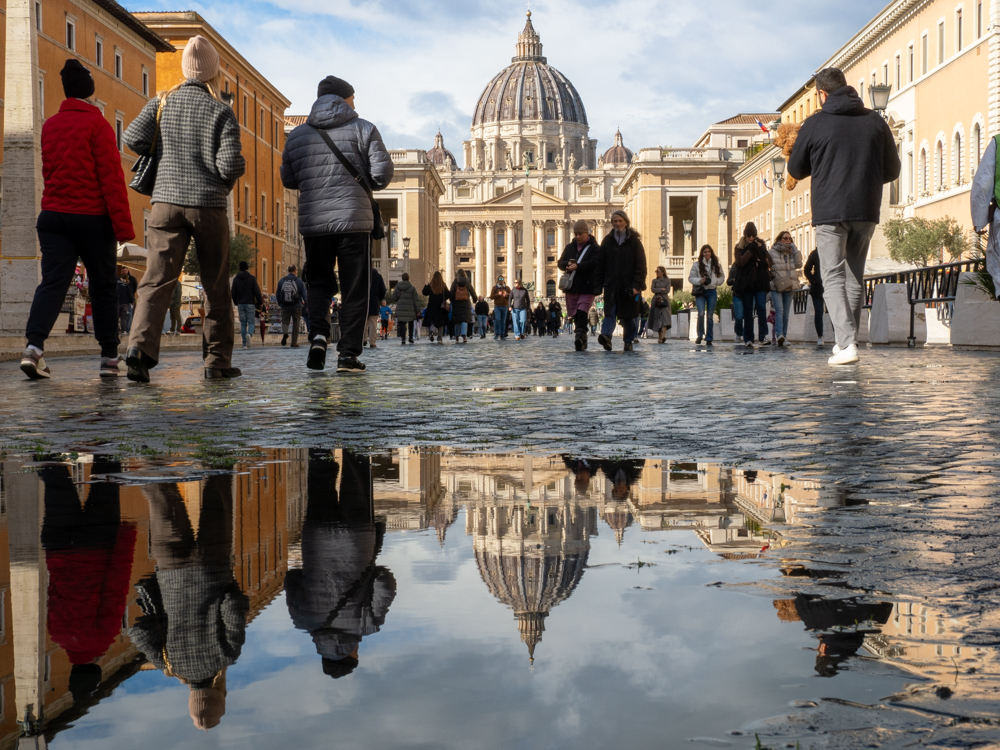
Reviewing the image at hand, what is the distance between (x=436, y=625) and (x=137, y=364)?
6718 mm

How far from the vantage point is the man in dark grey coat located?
30.0ft

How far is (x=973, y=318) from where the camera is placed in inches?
593

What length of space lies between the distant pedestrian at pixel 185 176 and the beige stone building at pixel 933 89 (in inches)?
1394

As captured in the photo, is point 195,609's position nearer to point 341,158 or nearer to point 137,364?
point 137,364

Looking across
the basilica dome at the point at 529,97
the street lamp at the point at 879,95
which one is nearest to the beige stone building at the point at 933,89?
the street lamp at the point at 879,95

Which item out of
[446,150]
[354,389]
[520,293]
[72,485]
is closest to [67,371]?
[354,389]

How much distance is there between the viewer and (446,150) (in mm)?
189250

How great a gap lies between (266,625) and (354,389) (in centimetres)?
603

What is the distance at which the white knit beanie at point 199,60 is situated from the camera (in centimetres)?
802

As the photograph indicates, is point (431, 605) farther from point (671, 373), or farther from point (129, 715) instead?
point (671, 373)

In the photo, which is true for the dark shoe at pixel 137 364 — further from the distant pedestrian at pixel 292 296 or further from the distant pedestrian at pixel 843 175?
the distant pedestrian at pixel 292 296

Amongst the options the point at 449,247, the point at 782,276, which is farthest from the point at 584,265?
the point at 449,247

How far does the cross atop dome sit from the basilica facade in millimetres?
146

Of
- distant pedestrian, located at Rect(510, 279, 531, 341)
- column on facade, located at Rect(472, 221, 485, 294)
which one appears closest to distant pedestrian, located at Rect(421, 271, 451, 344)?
distant pedestrian, located at Rect(510, 279, 531, 341)
